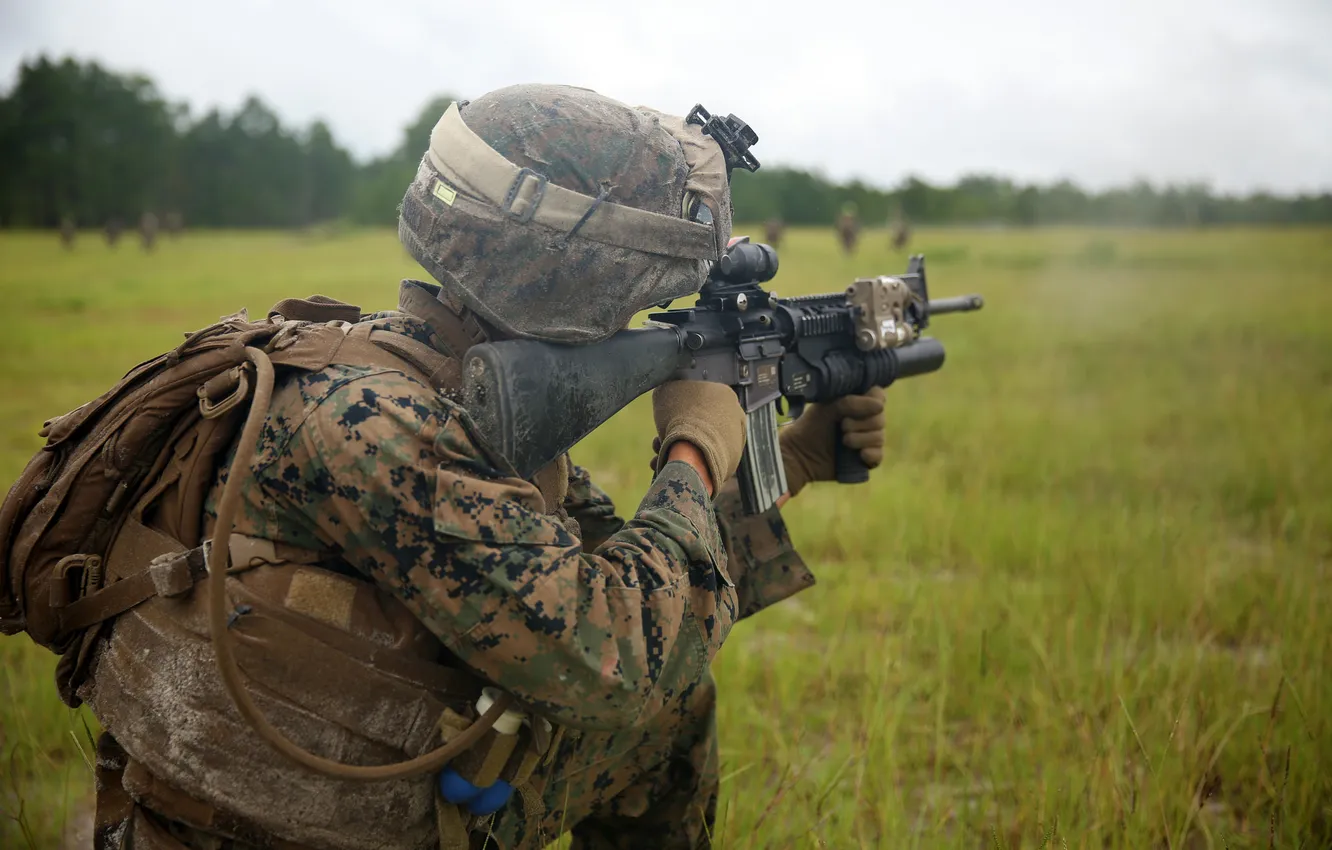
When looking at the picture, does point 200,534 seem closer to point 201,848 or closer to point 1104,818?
point 201,848

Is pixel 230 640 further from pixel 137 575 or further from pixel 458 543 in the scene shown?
pixel 458 543

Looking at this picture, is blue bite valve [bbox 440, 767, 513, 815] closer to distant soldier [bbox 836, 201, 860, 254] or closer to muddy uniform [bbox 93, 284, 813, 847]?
muddy uniform [bbox 93, 284, 813, 847]

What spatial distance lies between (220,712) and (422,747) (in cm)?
36

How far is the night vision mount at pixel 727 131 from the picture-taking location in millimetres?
2219

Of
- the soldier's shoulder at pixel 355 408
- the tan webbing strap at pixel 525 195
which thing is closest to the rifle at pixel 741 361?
the soldier's shoulder at pixel 355 408

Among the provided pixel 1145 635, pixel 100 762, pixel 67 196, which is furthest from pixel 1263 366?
pixel 67 196

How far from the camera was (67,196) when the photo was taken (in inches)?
1547

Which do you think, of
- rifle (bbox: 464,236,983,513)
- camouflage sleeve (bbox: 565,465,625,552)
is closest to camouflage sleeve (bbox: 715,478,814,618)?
rifle (bbox: 464,236,983,513)

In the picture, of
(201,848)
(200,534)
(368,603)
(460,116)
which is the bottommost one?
(201,848)

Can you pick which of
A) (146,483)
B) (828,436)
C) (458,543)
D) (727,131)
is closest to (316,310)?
(146,483)

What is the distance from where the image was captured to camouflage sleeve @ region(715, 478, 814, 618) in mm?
2770

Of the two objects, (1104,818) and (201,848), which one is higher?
(201,848)

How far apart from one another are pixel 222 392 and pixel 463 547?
1.74ft

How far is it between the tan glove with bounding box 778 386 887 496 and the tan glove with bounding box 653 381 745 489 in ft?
2.72
